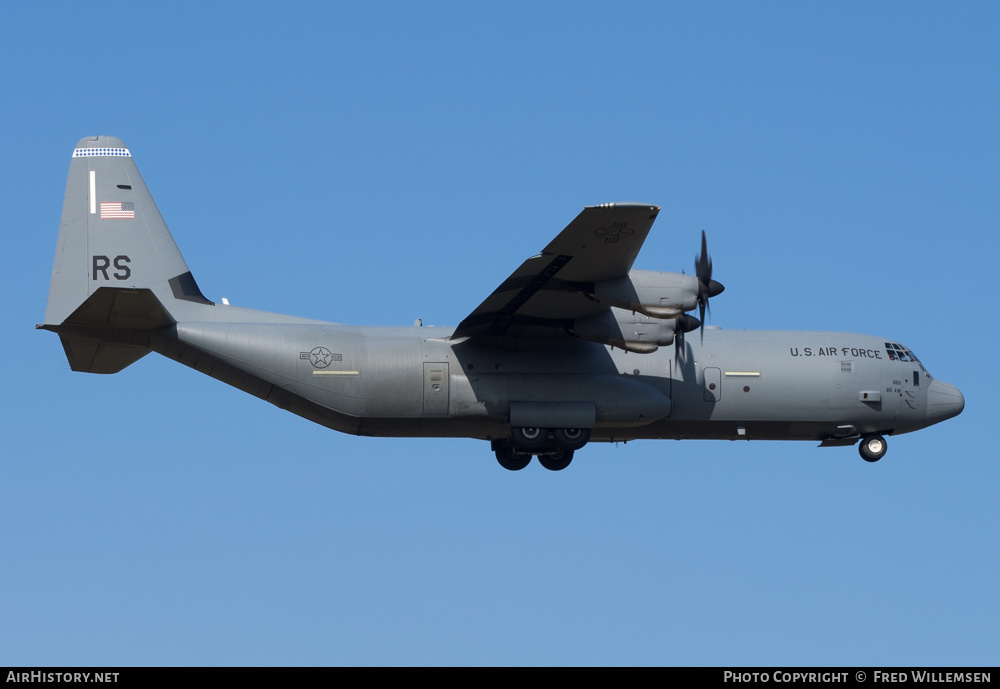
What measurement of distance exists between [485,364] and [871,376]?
27.4 ft

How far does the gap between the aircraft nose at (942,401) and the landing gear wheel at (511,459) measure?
8.71 m

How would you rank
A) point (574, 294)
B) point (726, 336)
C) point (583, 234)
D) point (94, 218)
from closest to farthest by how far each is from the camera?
point (583, 234) → point (574, 294) → point (94, 218) → point (726, 336)

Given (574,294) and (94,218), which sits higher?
(94,218)

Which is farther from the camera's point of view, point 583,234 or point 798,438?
point 798,438

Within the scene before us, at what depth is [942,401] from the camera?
2866 centimetres

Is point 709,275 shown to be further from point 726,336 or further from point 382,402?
point 382,402

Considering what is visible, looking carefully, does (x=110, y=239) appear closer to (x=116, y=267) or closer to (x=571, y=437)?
(x=116, y=267)

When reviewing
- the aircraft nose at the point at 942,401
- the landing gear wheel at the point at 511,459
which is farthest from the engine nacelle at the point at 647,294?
the aircraft nose at the point at 942,401

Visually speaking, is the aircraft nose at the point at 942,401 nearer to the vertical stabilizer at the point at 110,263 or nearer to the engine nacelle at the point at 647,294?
the engine nacelle at the point at 647,294

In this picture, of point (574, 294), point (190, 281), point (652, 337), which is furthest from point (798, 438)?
point (190, 281)

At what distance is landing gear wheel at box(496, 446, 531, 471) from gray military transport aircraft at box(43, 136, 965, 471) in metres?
0.04

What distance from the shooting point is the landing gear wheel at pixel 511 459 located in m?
27.6

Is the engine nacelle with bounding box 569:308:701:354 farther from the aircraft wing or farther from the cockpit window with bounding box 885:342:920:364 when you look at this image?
the cockpit window with bounding box 885:342:920:364

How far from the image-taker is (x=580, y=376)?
85.3ft
